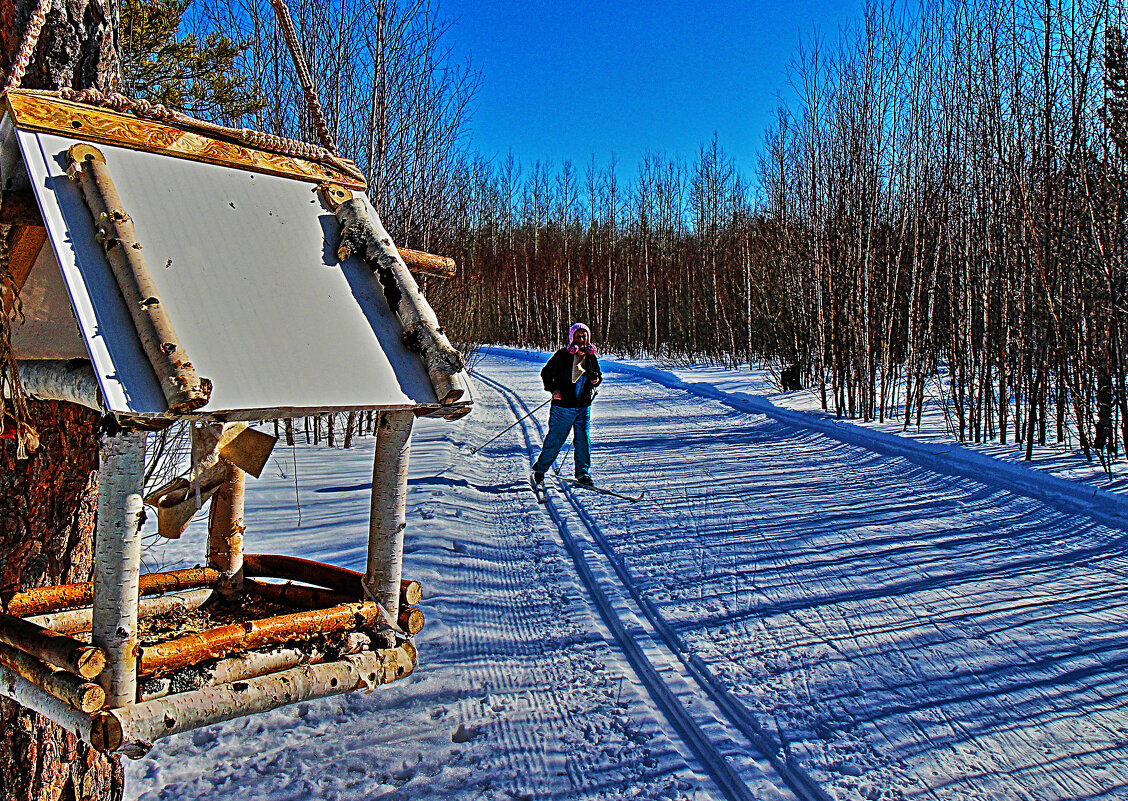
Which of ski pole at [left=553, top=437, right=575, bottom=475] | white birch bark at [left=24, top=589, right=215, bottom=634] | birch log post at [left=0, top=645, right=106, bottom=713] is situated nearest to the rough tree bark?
white birch bark at [left=24, top=589, right=215, bottom=634]

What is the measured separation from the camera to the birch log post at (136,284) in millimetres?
1296

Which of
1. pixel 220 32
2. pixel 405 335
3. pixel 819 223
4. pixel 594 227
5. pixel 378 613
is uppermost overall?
pixel 594 227

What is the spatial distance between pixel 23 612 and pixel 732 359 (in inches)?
946

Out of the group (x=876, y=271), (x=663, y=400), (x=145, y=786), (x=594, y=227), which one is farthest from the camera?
(x=594, y=227)

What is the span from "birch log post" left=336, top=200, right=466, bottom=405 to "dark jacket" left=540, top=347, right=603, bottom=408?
6.29 m

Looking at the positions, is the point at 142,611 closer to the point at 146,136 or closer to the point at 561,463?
the point at 146,136

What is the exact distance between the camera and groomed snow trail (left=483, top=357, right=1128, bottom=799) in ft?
9.43

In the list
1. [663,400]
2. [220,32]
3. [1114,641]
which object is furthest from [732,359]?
[1114,641]

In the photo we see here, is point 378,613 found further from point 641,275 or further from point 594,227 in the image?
point 594,227

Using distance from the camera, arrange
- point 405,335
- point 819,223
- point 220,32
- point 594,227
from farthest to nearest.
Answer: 1. point 594,227
2. point 819,223
3. point 220,32
4. point 405,335

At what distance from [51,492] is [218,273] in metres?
0.92

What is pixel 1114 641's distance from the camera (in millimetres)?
3818

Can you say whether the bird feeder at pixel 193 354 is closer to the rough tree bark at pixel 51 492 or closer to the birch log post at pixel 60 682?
the birch log post at pixel 60 682

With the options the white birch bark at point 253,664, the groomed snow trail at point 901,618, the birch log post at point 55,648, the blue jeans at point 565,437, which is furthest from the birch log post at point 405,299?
the blue jeans at point 565,437
